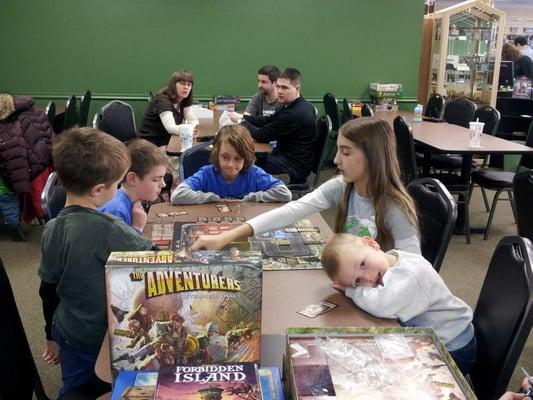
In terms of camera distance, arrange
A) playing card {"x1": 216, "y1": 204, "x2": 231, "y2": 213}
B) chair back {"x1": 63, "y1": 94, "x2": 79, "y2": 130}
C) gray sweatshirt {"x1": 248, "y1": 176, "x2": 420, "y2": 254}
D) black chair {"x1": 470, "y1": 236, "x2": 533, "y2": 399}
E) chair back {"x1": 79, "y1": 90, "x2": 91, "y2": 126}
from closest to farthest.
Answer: black chair {"x1": 470, "y1": 236, "x2": 533, "y2": 399}, gray sweatshirt {"x1": 248, "y1": 176, "x2": 420, "y2": 254}, playing card {"x1": 216, "y1": 204, "x2": 231, "y2": 213}, chair back {"x1": 63, "y1": 94, "x2": 79, "y2": 130}, chair back {"x1": 79, "y1": 90, "x2": 91, "y2": 126}

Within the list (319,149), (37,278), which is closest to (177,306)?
(37,278)

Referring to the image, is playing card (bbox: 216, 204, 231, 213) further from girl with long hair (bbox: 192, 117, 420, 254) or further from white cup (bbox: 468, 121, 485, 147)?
white cup (bbox: 468, 121, 485, 147)

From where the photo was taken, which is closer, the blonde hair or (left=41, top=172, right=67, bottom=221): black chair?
the blonde hair

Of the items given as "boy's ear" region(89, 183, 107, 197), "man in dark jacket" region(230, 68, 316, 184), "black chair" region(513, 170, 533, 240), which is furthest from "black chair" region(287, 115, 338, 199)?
"boy's ear" region(89, 183, 107, 197)

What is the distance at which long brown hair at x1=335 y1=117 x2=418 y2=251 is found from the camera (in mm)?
1824

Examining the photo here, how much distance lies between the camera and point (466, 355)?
4.86 feet

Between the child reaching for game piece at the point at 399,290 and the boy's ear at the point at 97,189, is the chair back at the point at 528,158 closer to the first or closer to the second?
the child reaching for game piece at the point at 399,290

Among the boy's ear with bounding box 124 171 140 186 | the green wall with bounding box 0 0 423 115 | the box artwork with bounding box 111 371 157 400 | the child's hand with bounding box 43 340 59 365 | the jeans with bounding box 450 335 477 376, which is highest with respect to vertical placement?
the green wall with bounding box 0 0 423 115

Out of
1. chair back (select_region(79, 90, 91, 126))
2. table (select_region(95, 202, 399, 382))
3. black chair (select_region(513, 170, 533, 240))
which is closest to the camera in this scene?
table (select_region(95, 202, 399, 382))

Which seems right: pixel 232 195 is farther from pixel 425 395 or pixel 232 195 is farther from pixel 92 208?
pixel 425 395

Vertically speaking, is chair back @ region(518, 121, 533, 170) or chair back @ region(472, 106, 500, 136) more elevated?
chair back @ region(472, 106, 500, 136)

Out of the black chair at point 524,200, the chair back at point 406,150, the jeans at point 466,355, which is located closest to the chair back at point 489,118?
the chair back at point 406,150

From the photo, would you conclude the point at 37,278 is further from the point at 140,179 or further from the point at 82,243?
the point at 82,243

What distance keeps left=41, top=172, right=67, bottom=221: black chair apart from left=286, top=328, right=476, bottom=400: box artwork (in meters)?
1.34
